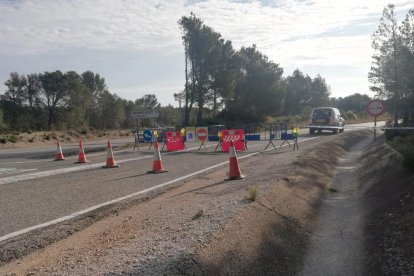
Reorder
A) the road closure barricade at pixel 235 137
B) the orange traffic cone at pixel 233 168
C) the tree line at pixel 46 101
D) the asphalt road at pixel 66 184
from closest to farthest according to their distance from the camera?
the asphalt road at pixel 66 184, the orange traffic cone at pixel 233 168, the road closure barricade at pixel 235 137, the tree line at pixel 46 101

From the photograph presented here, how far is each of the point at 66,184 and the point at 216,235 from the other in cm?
621

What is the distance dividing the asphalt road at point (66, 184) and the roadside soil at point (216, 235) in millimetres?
811

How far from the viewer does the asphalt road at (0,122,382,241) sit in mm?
7763

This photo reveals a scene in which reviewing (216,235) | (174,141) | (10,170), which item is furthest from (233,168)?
(174,141)

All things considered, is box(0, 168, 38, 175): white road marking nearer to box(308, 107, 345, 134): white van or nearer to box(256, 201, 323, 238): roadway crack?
box(256, 201, 323, 238): roadway crack

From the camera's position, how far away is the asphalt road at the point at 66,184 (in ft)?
25.5

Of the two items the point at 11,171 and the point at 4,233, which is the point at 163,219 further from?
the point at 11,171

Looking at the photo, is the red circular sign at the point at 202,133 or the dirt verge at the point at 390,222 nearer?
the dirt verge at the point at 390,222

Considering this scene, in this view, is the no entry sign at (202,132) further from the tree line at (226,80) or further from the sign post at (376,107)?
the tree line at (226,80)

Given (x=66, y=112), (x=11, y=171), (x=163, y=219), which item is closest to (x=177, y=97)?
(x=66, y=112)

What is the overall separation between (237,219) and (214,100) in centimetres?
5001

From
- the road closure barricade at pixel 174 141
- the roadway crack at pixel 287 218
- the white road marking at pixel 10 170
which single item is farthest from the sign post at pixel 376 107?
the white road marking at pixel 10 170

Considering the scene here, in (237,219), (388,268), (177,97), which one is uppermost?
(177,97)

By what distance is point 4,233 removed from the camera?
6.50 meters
